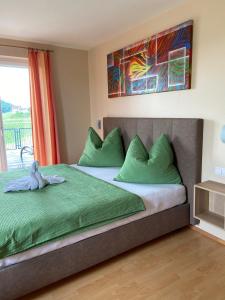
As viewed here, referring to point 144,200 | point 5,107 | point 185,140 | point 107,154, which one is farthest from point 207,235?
point 5,107

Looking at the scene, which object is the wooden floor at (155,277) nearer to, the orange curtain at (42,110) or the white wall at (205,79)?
the white wall at (205,79)

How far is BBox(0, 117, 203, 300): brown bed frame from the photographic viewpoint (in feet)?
5.22

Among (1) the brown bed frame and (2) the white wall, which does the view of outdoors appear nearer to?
(1) the brown bed frame

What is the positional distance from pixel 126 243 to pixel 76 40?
9.70ft

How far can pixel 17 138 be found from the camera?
357 cm

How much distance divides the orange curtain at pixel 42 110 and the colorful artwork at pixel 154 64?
3.19 ft

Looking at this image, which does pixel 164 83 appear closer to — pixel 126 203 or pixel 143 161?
pixel 143 161

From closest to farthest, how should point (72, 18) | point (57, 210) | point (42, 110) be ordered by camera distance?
1. point (57, 210)
2. point (72, 18)
3. point (42, 110)

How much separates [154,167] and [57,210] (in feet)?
3.68

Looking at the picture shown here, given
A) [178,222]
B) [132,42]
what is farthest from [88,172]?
[132,42]

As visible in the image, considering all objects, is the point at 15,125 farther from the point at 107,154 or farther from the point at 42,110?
the point at 107,154

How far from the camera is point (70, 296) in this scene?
5.44 ft

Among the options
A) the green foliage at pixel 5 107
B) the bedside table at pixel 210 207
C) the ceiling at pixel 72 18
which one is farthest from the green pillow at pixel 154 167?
the green foliage at pixel 5 107

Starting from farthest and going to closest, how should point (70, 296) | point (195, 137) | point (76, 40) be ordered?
point (76, 40) < point (195, 137) < point (70, 296)
